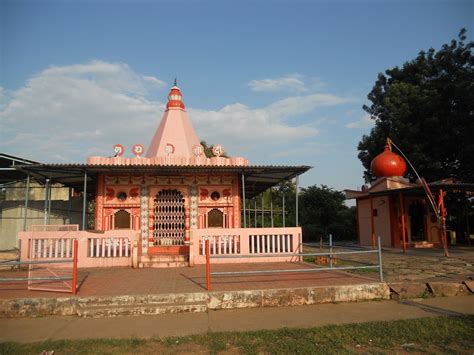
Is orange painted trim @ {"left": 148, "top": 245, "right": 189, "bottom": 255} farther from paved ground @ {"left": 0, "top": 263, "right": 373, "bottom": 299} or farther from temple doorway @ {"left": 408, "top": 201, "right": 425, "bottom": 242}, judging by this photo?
temple doorway @ {"left": 408, "top": 201, "right": 425, "bottom": 242}

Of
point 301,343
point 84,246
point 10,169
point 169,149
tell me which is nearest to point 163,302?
point 301,343

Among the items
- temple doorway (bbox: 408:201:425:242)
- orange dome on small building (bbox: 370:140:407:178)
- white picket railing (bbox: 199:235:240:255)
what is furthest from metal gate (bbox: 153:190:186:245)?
temple doorway (bbox: 408:201:425:242)

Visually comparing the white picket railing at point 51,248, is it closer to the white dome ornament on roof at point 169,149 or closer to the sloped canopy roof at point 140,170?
the sloped canopy roof at point 140,170

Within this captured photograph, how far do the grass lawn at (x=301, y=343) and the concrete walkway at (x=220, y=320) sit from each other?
0.31 m

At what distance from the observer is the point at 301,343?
4262 mm

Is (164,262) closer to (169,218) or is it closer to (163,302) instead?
(169,218)

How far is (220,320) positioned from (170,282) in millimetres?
2251

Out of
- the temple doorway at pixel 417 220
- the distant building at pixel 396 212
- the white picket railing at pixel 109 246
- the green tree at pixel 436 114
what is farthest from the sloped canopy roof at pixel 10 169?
the green tree at pixel 436 114

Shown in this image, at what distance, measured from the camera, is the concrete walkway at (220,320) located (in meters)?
4.84

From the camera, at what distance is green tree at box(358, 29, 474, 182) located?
60.0ft

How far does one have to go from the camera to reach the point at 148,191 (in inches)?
516

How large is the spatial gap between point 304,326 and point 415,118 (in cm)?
1894

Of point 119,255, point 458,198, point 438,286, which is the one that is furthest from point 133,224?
point 458,198

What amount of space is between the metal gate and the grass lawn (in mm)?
8657
